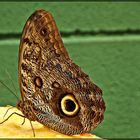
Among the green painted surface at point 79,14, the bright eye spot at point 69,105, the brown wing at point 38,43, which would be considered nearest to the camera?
the brown wing at point 38,43

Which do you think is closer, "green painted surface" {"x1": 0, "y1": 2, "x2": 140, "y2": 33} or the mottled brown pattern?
the mottled brown pattern

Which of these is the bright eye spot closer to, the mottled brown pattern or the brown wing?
the mottled brown pattern

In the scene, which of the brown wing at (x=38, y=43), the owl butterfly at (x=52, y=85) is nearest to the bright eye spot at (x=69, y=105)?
the owl butterfly at (x=52, y=85)

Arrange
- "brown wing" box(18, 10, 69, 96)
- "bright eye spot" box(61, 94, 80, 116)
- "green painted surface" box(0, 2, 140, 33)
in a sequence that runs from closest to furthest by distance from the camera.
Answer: "brown wing" box(18, 10, 69, 96), "bright eye spot" box(61, 94, 80, 116), "green painted surface" box(0, 2, 140, 33)

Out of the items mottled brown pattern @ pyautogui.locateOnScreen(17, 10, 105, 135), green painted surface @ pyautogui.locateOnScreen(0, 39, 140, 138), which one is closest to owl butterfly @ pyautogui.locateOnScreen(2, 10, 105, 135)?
mottled brown pattern @ pyautogui.locateOnScreen(17, 10, 105, 135)

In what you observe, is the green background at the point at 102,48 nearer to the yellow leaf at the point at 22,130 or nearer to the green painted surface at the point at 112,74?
the green painted surface at the point at 112,74

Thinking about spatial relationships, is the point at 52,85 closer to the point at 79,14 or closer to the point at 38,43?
the point at 38,43

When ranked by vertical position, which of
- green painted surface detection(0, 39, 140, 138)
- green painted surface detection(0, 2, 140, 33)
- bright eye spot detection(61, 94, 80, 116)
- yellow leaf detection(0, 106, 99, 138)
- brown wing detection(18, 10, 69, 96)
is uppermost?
brown wing detection(18, 10, 69, 96)
